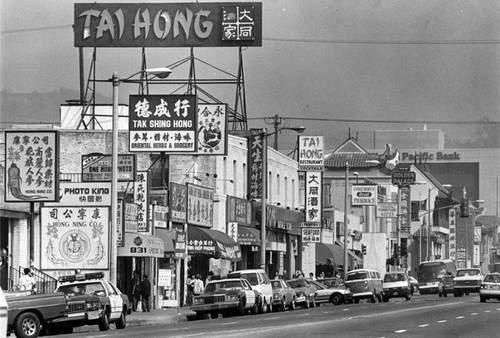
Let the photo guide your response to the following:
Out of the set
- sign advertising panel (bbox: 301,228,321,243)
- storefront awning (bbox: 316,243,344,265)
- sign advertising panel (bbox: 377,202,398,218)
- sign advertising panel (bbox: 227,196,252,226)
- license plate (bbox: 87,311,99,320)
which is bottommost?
license plate (bbox: 87,311,99,320)

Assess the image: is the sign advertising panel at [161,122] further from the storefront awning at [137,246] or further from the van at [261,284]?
the van at [261,284]

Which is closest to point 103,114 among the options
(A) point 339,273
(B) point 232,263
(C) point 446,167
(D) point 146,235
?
(B) point 232,263

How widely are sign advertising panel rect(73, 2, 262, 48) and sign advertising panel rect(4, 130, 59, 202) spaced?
17.9 m

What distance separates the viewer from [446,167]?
182 m

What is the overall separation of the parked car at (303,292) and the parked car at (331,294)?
2.60 meters

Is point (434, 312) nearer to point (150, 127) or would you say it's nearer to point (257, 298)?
point (257, 298)

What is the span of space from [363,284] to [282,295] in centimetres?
1318

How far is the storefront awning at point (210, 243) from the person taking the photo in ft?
174

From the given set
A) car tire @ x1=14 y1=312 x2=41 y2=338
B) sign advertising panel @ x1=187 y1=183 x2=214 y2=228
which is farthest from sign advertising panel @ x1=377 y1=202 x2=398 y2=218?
car tire @ x1=14 y1=312 x2=41 y2=338

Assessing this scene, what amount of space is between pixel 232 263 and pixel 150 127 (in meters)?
18.1

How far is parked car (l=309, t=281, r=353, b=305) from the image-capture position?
59.1 metres

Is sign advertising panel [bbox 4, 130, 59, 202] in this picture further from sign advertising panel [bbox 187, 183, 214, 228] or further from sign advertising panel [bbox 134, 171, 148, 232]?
sign advertising panel [bbox 187, 183, 214, 228]

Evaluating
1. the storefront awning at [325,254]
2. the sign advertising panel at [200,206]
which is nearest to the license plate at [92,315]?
the sign advertising panel at [200,206]

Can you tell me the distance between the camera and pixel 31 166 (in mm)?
40656
